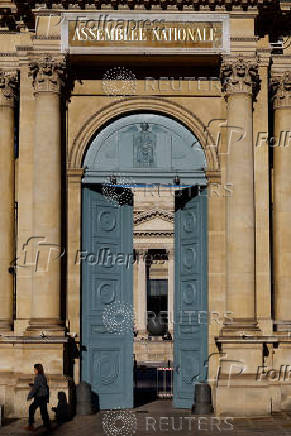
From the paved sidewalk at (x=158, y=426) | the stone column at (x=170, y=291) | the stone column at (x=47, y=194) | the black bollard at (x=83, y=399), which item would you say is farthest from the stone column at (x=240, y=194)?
the stone column at (x=170, y=291)

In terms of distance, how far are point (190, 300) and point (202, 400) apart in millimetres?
2625

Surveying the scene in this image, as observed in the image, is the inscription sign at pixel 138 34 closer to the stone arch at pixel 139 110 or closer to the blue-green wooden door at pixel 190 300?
the stone arch at pixel 139 110

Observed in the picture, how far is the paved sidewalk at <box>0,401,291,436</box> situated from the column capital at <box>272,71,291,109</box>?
291 inches

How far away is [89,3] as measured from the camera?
21.5 meters

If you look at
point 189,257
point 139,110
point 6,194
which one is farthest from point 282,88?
point 6,194

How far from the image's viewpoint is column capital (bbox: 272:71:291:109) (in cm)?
2270

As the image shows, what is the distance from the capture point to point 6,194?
22312mm

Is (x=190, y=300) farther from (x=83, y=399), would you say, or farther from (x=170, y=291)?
(x=170, y=291)

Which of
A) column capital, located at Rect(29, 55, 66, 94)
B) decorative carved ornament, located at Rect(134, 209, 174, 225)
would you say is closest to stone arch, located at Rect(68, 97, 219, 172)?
column capital, located at Rect(29, 55, 66, 94)

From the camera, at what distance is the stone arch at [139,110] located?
73.0 feet

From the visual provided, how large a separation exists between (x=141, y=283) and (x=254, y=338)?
3468cm

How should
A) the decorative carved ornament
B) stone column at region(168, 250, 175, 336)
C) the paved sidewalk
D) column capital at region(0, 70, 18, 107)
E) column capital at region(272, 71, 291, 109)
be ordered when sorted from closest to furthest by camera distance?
the paved sidewalk → column capital at region(0, 70, 18, 107) → column capital at region(272, 71, 291, 109) → the decorative carved ornament → stone column at region(168, 250, 175, 336)

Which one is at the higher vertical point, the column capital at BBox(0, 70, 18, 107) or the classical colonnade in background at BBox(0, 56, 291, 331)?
the column capital at BBox(0, 70, 18, 107)

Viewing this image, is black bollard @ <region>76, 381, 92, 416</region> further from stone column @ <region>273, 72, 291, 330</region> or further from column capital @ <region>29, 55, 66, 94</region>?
column capital @ <region>29, 55, 66, 94</region>
